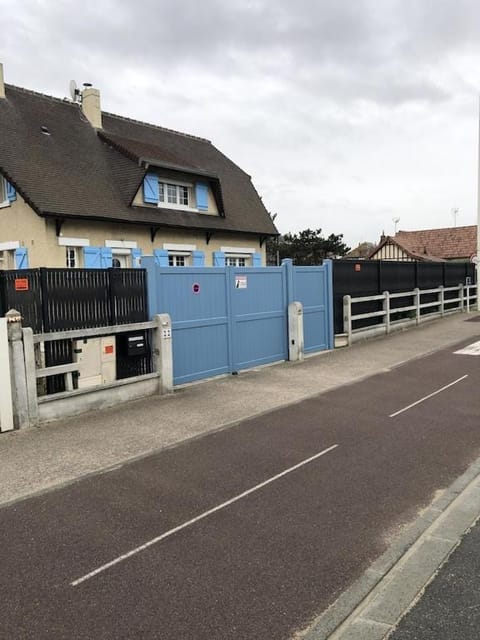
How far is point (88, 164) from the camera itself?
68.6 ft

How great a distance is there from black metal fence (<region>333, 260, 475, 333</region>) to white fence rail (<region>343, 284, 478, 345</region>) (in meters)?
0.14

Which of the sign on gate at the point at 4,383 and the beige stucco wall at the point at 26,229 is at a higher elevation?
the beige stucco wall at the point at 26,229

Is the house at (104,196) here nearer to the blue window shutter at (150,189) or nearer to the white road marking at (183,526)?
the blue window shutter at (150,189)

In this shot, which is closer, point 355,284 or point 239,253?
point 355,284

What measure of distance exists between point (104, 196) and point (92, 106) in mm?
5755

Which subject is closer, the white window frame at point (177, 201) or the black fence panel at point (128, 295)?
the black fence panel at point (128, 295)

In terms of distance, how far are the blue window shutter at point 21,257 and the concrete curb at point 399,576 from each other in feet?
53.7

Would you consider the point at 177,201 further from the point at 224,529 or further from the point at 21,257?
the point at 224,529

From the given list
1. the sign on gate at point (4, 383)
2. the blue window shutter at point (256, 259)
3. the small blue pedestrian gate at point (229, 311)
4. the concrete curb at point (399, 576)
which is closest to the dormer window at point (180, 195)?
the blue window shutter at point (256, 259)

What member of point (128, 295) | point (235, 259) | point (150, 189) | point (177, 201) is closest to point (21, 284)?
point (128, 295)

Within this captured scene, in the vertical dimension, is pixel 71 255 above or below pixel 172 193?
below

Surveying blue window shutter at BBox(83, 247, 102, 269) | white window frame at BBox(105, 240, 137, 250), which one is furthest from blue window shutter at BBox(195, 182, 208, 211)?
blue window shutter at BBox(83, 247, 102, 269)

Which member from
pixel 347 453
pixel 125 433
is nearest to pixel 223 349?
pixel 125 433

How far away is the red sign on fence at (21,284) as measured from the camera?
7.92 metres
